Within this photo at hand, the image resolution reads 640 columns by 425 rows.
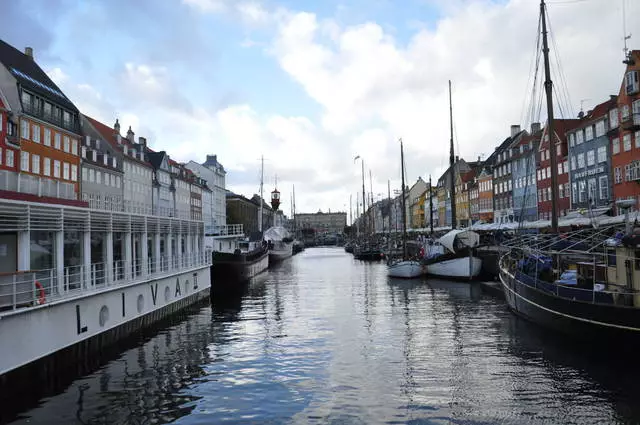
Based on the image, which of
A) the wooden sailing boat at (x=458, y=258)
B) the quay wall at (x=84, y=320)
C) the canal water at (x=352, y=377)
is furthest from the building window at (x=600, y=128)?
the quay wall at (x=84, y=320)

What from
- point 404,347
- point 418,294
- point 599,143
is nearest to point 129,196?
point 418,294

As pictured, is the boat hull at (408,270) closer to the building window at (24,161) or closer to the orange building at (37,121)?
the orange building at (37,121)

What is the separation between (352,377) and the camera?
17844mm

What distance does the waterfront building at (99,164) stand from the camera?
71688 millimetres

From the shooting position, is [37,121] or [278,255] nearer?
[37,121]

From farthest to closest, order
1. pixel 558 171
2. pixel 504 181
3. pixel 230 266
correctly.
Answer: pixel 504 181, pixel 558 171, pixel 230 266

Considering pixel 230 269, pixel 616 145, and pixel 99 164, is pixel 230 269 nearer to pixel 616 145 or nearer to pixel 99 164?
pixel 99 164

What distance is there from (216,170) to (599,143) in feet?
296

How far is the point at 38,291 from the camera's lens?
701 inches

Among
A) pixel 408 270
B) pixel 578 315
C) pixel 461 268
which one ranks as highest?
A: pixel 578 315

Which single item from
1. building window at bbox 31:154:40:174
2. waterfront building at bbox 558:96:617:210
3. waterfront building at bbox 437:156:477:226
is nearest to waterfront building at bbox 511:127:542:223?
waterfront building at bbox 558:96:617:210

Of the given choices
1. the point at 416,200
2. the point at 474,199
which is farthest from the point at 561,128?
the point at 416,200

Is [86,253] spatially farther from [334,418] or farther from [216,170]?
[216,170]

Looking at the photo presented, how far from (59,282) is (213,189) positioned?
110 m
